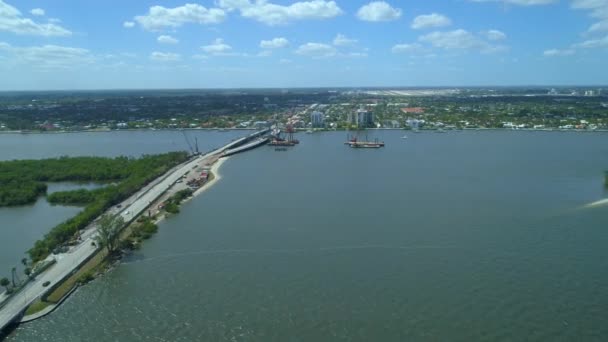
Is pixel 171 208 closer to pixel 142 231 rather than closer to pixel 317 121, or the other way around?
pixel 142 231

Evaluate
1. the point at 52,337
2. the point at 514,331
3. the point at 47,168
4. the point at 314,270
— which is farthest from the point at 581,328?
the point at 47,168

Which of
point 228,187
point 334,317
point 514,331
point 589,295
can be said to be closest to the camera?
point 514,331

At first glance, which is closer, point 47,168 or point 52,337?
point 52,337

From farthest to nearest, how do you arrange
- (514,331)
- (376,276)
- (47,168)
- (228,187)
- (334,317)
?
(47,168)
(228,187)
(376,276)
(334,317)
(514,331)

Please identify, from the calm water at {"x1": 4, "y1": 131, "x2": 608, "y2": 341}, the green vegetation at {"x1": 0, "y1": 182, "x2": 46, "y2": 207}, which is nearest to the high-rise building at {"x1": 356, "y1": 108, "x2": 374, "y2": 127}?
the calm water at {"x1": 4, "y1": 131, "x2": 608, "y2": 341}

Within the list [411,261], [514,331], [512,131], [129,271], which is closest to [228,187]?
[129,271]

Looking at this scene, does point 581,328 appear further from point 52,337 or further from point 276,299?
point 52,337

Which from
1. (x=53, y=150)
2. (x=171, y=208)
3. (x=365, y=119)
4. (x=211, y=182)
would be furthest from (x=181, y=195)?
(x=365, y=119)
